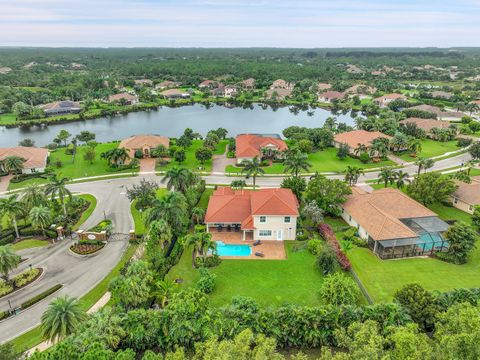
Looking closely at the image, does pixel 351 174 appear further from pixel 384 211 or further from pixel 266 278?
pixel 266 278

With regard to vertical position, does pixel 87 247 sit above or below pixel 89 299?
above

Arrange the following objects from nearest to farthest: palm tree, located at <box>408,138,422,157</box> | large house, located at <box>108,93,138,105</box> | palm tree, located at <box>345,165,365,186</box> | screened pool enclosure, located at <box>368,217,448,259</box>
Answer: screened pool enclosure, located at <box>368,217,448,259</box>, palm tree, located at <box>345,165,365,186</box>, palm tree, located at <box>408,138,422,157</box>, large house, located at <box>108,93,138,105</box>

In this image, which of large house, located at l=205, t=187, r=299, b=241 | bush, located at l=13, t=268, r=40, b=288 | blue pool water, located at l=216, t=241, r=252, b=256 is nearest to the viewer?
bush, located at l=13, t=268, r=40, b=288

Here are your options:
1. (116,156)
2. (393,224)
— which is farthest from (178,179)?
(393,224)

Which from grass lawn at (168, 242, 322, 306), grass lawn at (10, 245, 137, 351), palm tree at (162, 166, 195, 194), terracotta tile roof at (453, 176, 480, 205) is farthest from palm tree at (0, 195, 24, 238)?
terracotta tile roof at (453, 176, 480, 205)

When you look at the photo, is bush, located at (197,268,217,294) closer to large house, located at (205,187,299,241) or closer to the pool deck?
the pool deck

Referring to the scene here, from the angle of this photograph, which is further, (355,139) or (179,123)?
(179,123)

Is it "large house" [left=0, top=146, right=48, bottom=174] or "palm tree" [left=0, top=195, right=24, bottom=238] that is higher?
"palm tree" [left=0, top=195, right=24, bottom=238]

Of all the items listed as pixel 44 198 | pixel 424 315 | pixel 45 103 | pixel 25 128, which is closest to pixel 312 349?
pixel 424 315
